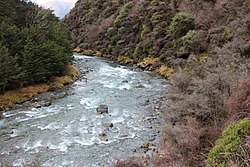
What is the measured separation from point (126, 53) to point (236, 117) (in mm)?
44405

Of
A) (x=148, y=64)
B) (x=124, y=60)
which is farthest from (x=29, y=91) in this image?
(x=124, y=60)

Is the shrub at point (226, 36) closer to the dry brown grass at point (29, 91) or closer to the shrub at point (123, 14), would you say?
the dry brown grass at point (29, 91)

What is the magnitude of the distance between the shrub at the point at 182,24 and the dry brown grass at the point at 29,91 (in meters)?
16.5

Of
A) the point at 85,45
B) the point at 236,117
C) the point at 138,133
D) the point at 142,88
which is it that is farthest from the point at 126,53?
the point at 236,117

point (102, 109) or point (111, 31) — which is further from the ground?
point (111, 31)

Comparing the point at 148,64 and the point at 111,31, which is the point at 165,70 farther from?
the point at 111,31

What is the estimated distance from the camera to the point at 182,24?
138 feet

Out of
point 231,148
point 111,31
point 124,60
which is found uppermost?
point 111,31

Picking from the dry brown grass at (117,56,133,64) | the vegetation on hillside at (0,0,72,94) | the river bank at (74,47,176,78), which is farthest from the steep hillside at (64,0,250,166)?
the vegetation on hillside at (0,0,72,94)

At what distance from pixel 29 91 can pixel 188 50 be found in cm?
2060

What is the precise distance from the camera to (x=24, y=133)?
19.0 m

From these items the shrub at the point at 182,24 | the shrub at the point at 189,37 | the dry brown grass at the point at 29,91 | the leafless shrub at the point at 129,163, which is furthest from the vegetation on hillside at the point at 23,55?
the shrub at the point at 182,24

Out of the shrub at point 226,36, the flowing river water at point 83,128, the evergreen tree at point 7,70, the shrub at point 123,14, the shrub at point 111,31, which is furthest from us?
the shrub at point 111,31

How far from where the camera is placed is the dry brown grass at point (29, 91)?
2507 centimetres
